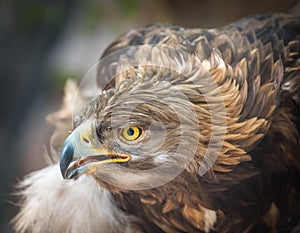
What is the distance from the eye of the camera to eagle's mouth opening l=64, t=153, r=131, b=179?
1.91ft

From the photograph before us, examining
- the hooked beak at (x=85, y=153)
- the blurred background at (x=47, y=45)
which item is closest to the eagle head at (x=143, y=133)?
the hooked beak at (x=85, y=153)

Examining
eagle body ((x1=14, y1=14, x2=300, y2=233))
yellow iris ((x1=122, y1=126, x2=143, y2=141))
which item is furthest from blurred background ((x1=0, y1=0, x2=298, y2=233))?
yellow iris ((x1=122, y1=126, x2=143, y2=141))

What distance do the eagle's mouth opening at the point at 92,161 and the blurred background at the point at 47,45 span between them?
0.16 meters

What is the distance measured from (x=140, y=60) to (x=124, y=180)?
0.15 metres

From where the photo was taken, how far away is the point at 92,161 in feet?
1.92

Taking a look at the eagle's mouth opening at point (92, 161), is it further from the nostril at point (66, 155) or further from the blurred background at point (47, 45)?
the blurred background at point (47, 45)

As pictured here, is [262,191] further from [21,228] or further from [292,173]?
[21,228]

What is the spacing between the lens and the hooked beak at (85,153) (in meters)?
0.58

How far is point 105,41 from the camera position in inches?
32.8

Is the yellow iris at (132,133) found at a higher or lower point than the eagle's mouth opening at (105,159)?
higher

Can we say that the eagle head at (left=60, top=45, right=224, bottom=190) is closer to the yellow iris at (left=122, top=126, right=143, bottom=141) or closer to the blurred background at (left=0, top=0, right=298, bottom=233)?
the yellow iris at (left=122, top=126, right=143, bottom=141)

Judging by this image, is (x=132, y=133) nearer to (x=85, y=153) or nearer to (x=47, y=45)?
(x=85, y=153)

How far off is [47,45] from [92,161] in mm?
482

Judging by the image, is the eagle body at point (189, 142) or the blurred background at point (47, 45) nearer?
the eagle body at point (189, 142)
